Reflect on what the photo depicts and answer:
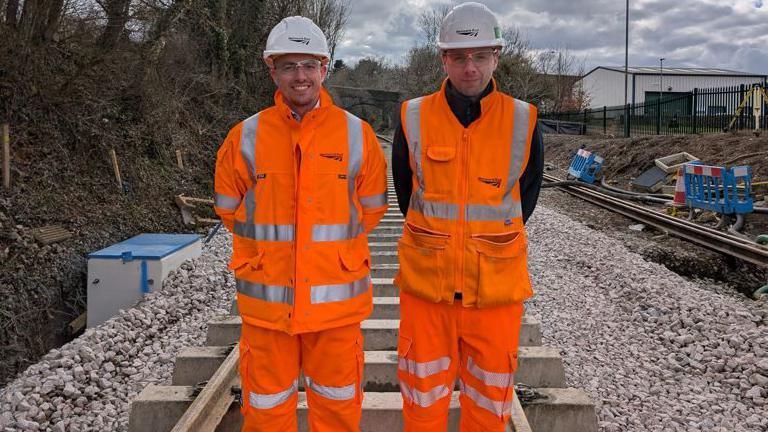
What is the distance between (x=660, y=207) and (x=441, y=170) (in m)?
11.3

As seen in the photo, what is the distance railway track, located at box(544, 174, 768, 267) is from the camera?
7312 mm

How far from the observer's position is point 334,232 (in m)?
2.49

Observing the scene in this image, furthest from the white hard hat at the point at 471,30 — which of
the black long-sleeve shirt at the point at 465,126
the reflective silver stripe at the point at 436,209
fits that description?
the reflective silver stripe at the point at 436,209

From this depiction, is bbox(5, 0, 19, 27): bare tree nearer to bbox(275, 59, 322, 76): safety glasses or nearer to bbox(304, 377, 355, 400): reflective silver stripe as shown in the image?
bbox(275, 59, 322, 76): safety glasses

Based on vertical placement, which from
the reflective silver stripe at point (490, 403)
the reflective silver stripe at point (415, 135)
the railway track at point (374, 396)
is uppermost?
the reflective silver stripe at point (415, 135)

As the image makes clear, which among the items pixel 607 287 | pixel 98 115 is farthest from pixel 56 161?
pixel 607 287

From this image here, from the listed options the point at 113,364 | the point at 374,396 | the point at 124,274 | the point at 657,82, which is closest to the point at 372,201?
the point at 374,396

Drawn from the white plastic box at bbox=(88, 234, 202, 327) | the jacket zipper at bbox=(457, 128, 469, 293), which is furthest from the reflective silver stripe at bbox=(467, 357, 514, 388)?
the white plastic box at bbox=(88, 234, 202, 327)

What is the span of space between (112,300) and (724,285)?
768 cm

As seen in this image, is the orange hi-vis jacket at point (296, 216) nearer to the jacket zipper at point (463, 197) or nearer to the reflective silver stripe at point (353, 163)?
the reflective silver stripe at point (353, 163)

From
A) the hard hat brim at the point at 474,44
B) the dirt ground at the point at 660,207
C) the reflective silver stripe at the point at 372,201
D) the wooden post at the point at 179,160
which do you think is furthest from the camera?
the wooden post at the point at 179,160

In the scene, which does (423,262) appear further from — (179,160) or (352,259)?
(179,160)

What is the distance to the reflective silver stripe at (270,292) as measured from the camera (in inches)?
95.7

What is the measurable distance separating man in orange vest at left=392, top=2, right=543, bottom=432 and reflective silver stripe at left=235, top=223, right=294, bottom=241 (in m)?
0.55
